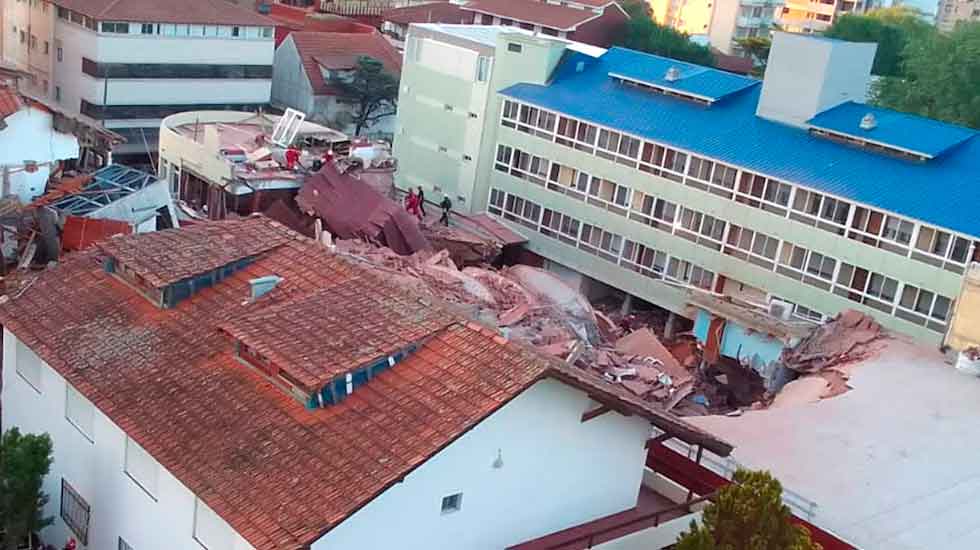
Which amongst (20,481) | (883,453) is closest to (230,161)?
(20,481)

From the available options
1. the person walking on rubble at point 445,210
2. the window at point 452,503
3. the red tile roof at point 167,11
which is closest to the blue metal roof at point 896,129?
the person walking on rubble at point 445,210

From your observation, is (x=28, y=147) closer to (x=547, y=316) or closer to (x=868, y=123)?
(x=547, y=316)

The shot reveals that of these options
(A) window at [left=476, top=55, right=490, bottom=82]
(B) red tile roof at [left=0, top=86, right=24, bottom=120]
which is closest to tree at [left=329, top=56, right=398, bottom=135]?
(A) window at [left=476, top=55, right=490, bottom=82]

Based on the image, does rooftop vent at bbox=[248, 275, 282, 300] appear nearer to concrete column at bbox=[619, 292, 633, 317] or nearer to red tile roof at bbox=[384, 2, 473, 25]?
concrete column at bbox=[619, 292, 633, 317]

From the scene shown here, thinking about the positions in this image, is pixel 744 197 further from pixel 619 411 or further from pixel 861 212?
pixel 619 411

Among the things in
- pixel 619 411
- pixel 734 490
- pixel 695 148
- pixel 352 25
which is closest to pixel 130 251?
pixel 619 411
